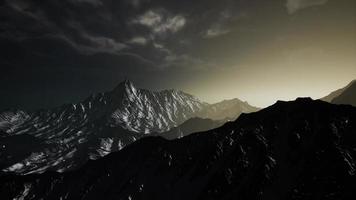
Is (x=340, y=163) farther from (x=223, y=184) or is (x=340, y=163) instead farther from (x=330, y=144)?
(x=223, y=184)

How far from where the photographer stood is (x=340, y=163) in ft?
417

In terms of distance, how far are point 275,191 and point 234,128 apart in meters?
64.0

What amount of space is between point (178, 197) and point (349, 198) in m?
89.5

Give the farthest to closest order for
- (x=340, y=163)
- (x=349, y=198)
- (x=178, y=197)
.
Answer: (x=178, y=197)
(x=340, y=163)
(x=349, y=198)

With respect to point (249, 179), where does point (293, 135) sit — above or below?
above

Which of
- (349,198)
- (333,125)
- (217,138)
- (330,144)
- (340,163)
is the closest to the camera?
(349,198)

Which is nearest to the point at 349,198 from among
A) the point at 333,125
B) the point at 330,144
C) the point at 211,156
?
the point at 330,144

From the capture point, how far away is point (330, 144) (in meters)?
136

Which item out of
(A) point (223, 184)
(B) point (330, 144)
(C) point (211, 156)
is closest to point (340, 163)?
(B) point (330, 144)

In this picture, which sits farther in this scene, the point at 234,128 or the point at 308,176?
the point at 234,128

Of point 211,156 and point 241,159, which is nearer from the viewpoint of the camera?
point 241,159

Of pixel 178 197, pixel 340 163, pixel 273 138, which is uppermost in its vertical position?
pixel 273 138

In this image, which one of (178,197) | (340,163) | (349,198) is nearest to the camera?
(349,198)

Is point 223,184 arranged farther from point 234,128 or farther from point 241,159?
point 234,128
